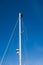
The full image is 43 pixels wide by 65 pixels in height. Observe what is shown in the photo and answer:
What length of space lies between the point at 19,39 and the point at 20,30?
840mm

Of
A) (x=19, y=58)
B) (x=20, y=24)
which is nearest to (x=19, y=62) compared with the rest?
(x=19, y=58)

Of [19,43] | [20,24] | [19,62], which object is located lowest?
[19,62]

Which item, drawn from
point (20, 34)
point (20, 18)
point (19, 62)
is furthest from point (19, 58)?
point (20, 18)

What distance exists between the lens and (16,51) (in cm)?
2105

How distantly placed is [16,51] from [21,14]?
3070mm

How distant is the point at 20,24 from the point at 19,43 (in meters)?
1.72

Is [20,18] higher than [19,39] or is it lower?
higher

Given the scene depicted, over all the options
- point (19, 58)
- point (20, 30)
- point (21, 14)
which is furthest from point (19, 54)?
point (21, 14)

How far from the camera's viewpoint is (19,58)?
2053cm

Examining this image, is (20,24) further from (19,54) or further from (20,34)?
(19,54)

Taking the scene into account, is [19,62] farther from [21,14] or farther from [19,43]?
[21,14]

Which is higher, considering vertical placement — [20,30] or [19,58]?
[20,30]

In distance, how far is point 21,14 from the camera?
21.7 m

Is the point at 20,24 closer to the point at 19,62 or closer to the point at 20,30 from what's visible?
the point at 20,30
